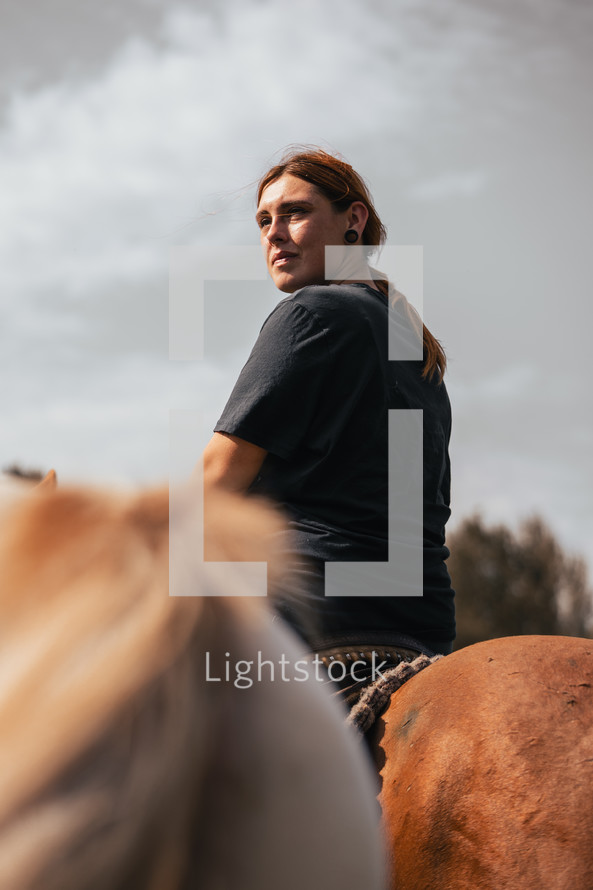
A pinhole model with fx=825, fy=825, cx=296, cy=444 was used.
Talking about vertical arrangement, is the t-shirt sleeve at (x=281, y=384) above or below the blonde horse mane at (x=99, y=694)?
above

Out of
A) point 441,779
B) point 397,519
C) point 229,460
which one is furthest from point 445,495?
point 441,779

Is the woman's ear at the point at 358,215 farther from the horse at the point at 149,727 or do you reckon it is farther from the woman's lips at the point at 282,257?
the horse at the point at 149,727

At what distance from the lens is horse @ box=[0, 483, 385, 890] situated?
70 cm

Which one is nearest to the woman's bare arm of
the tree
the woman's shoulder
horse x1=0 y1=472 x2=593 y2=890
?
the woman's shoulder

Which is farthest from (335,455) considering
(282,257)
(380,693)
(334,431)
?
(282,257)

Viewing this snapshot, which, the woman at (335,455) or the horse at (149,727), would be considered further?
the woman at (335,455)

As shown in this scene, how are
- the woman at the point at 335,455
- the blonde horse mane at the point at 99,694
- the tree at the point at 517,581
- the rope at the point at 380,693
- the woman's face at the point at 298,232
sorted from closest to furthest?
the blonde horse mane at the point at 99,694
the rope at the point at 380,693
the woman at the point at 335,455
the woman's face at the point at 298,232
the tree at the point at 517,581

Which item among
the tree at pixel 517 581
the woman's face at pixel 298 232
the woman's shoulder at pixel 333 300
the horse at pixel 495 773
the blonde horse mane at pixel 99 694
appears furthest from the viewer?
the tree at pixel 517 581

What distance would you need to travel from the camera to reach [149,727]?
2.42 feet

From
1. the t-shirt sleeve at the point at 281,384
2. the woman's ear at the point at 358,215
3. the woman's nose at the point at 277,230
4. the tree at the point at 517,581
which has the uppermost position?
the woman's ear at the point at 358,215

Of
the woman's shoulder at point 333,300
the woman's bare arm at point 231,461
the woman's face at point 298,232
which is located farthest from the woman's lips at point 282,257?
the woman's bare arm at point 231,461

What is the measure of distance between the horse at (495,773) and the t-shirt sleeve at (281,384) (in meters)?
0.51

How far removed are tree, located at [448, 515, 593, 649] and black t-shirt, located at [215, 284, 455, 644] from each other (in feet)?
84.6

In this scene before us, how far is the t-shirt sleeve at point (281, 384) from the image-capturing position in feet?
4.66
